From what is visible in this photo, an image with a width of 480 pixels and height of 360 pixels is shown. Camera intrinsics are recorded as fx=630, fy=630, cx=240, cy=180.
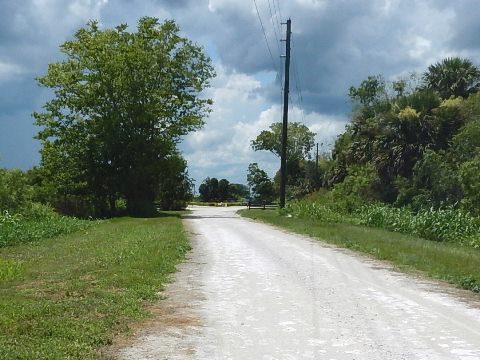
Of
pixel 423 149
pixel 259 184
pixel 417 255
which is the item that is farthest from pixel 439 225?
pixel 259 184

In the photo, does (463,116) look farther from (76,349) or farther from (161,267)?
(76,349)

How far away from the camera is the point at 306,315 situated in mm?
9156

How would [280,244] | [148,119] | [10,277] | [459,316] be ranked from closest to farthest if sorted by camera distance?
[459,316]
[10,277]
[280,244]
[148,119]

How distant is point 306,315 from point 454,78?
4305 cm

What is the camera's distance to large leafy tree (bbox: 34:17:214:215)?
4397cm

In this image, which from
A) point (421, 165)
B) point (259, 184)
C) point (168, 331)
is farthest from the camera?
point (259, 184)

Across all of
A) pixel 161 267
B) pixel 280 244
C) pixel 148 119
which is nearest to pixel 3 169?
pixel 148 119

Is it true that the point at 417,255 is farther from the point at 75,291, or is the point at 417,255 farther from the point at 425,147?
the point at 425,147

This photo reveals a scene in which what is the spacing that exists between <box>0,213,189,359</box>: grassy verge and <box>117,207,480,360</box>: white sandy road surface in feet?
1.67

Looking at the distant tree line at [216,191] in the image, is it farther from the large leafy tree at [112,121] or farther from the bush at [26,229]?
the bush at [26,229]

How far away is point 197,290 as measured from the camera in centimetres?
1135

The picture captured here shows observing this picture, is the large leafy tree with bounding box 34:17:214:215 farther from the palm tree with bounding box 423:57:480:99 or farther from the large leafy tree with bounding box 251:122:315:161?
the large leafy tree with bounding box 251:122:315:161

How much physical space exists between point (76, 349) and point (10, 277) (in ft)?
21.1

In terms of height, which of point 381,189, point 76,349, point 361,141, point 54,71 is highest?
point 54,71
